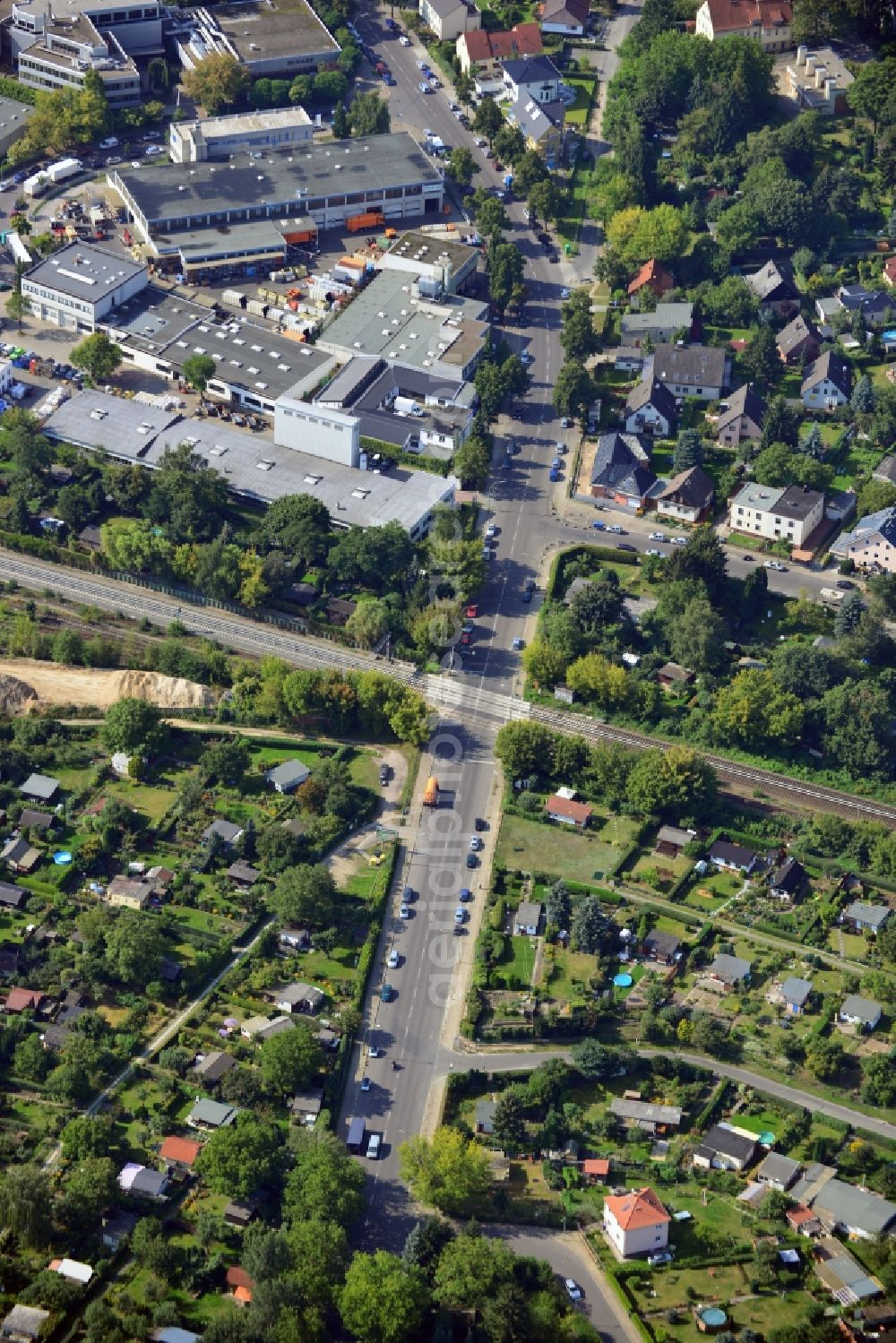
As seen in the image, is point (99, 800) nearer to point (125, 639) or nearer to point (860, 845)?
point (125, 639)

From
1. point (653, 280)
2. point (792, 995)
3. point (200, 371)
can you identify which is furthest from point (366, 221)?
point (792, 995)

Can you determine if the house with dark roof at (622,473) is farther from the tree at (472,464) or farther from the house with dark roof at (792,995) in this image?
the house with dark roof at (792,995)

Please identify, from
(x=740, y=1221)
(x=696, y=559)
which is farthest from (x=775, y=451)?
(x=740, y=1221)

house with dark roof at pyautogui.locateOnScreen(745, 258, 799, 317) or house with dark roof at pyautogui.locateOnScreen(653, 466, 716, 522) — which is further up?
house with dark roof at pyautogui.locateOnScreen(745, 258, 799, 317)

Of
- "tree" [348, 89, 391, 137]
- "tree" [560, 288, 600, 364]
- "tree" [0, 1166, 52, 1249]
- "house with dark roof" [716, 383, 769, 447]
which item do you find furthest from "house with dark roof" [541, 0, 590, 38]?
"tree" [0, 1166, 52, 1249]

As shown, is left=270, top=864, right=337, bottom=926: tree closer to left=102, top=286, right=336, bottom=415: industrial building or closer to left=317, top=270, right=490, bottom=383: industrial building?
left=102, top=286, right=336, bottom=415: industrial building

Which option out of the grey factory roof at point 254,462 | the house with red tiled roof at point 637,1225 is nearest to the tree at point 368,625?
the grey factory roof at point 254,462
